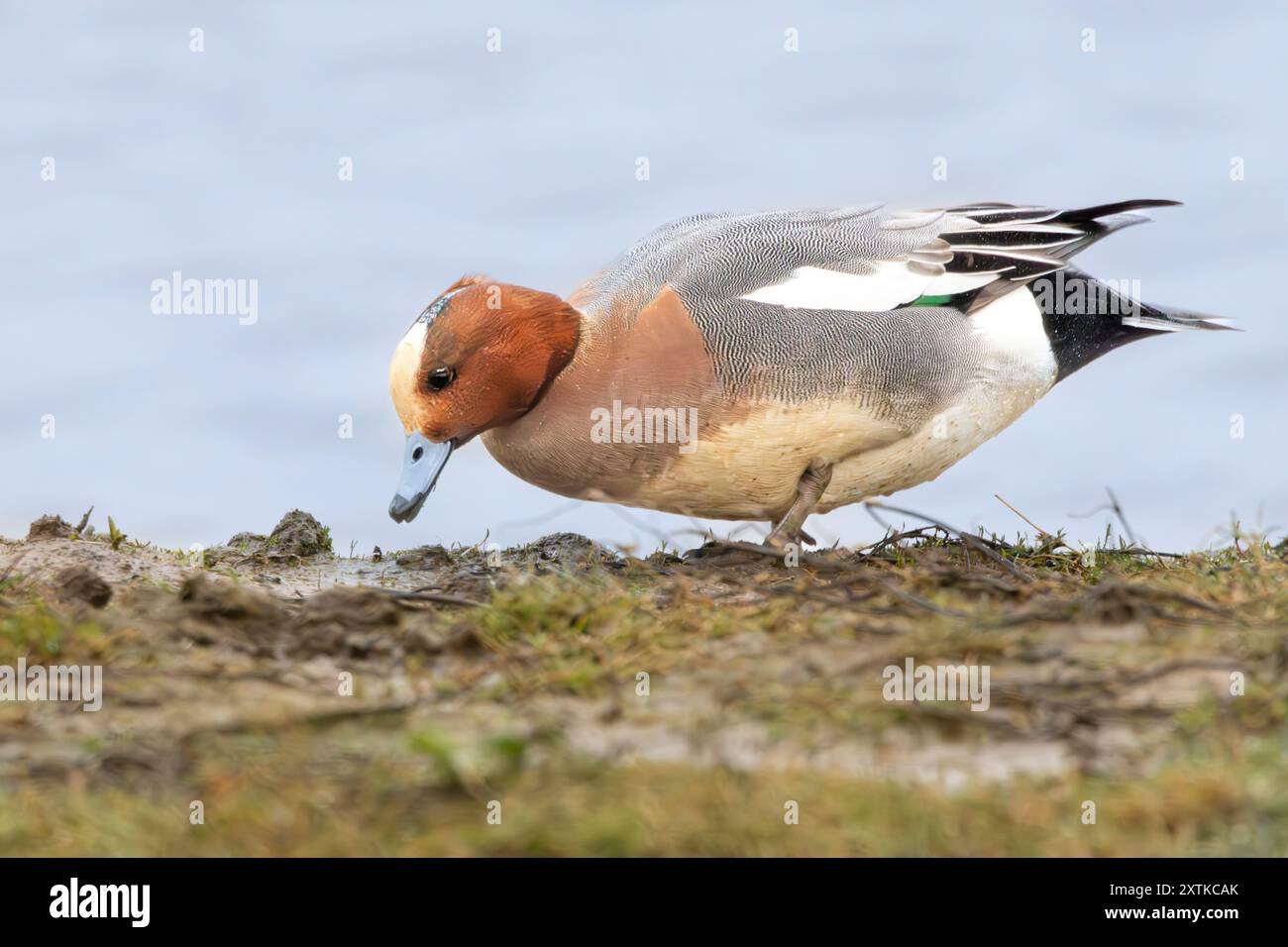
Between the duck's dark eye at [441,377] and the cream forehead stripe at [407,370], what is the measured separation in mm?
61

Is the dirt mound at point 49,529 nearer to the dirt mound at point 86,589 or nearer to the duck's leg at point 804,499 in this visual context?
the dirt mound at point 86,589

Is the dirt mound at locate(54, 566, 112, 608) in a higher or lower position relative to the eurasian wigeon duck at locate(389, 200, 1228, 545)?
lower

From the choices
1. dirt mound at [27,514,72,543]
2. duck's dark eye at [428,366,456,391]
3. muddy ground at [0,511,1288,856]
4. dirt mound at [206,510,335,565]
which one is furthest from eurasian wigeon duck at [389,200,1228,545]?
dirt mound at [27,514,72,543]

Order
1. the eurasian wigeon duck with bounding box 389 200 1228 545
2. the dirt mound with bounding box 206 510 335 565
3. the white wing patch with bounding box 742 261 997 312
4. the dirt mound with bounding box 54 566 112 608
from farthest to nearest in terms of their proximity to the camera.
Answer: the dirt mound with bounding box 206 510 335 565
the white wing patch with bounding box 742 261 997 312
the eurasian wigeon duck with bounding box 389 200 1228 545
the dirt mound with bounding box 54 566 112 608

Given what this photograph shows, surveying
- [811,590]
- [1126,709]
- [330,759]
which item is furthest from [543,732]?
[811,590]

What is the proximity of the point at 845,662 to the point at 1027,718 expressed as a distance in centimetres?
49

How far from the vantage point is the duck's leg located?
213 inches

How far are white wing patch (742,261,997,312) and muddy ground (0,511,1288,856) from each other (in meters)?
1.19

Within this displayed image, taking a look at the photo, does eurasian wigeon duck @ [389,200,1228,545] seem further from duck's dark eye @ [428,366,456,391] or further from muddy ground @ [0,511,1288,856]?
muddy ground @ [0,511,1288,856]

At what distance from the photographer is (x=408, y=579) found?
5719mm
